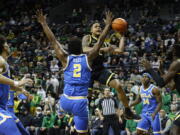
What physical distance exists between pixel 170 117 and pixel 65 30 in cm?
1145

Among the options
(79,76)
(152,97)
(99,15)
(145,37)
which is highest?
(99,15)

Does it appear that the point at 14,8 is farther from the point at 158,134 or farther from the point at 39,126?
the point at 158,134

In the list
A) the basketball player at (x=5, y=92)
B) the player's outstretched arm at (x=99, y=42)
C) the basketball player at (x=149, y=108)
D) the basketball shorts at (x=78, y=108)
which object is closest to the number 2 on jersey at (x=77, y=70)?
the player's outstretched arm at (x=99, y=42)

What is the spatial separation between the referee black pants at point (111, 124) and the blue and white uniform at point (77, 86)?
15.9 feet

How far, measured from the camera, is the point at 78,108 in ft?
22.1

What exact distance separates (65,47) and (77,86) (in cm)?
1225

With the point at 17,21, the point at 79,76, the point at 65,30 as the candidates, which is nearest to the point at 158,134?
the point at 79,76

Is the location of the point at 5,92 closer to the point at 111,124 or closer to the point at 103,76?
the point at 103,76

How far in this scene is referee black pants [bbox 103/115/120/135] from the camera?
11.6m

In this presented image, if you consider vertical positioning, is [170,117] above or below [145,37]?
below

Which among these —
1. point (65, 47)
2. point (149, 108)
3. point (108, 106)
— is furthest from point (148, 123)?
point (65, 47)

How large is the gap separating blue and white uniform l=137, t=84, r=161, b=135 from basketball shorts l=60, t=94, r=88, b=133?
11.0ft

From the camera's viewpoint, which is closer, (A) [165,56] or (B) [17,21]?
(A) [165,56]

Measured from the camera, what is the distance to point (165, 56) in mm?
16188
